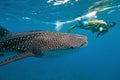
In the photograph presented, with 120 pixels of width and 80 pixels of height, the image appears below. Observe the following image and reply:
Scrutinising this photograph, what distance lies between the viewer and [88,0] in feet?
70.2

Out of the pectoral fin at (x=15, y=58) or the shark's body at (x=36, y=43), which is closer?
the pectoral fin at (x=15, y=58)

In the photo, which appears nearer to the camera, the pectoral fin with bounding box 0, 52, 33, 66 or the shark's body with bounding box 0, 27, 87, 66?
the pectoral fin with bounding box 0, 52, 33, 66

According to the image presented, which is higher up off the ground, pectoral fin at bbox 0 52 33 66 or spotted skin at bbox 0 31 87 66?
spotted skin at bbox 0 31 87 66

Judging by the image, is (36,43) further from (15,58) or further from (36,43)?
(15,58)

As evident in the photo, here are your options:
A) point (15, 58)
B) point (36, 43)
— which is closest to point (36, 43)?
point (36, 43)

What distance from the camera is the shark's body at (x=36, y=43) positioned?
130 inches

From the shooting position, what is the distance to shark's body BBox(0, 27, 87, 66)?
3.30 m

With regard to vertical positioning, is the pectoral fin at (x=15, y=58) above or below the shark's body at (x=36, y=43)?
below

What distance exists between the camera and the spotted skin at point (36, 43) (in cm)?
330

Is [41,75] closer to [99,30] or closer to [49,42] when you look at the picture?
[99,30]

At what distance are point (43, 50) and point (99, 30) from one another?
492cm

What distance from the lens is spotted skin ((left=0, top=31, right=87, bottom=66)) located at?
330 cm

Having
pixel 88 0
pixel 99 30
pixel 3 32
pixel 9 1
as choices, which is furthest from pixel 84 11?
pixel 3 32

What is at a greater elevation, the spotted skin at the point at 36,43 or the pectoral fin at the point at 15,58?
the spotted skin at the point at 36,43
